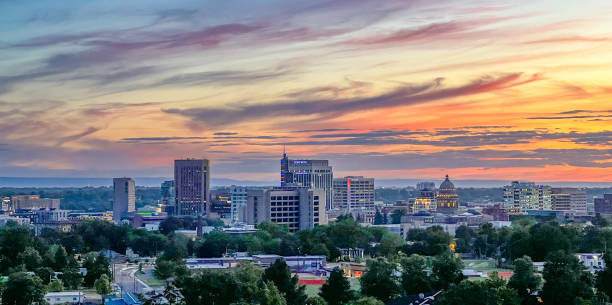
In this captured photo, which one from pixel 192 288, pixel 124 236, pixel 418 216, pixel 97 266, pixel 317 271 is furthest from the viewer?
pixel 418 216

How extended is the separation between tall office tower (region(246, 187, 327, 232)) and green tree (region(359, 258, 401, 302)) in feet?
242

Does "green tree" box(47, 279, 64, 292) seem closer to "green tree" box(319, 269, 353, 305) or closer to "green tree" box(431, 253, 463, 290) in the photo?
"green tree" box(319, 269, 353, 305)

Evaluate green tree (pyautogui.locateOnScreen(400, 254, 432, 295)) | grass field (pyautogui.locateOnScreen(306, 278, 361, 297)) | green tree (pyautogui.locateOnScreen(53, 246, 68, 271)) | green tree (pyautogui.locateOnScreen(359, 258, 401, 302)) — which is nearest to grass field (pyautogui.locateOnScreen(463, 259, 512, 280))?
grass field (pyautogui.locateOnScreen(306, 278, 361, 297))

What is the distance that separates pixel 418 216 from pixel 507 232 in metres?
71.3

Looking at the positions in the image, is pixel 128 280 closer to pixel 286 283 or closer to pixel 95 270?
pixel 95 270

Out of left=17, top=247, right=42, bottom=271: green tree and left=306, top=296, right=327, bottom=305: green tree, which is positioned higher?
left=17, top=247, right=42, bottom=271: green tree

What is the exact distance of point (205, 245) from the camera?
94.6 meters

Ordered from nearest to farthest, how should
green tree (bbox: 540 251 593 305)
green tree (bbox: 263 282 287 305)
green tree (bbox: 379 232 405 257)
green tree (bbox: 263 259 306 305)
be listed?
Answer: green tree (bbox: 263 282 287 305)
green tree (bbox: 540 251 593 305)
green tree (bbox: 263 259 306 305)
green tree (bbox: 379 232 405 257)

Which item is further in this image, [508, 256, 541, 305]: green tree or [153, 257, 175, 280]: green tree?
[153, 257, 175, 280]: green tree

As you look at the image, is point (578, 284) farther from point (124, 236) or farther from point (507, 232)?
point (124, 236)

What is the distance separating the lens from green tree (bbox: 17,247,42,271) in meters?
72.7

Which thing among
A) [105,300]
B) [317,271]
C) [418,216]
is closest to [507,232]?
[317,271]

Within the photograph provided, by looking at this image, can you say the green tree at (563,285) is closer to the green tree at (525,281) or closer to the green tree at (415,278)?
the green tree at (525,281)

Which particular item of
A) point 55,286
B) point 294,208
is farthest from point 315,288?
point 294,208
